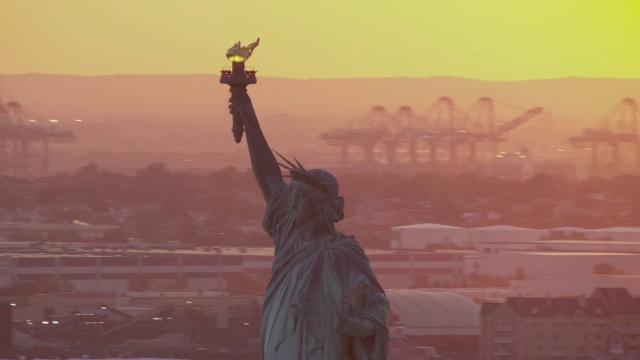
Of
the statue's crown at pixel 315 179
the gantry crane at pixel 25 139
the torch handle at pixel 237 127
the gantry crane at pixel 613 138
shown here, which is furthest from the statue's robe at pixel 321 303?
the gantry crane at pixel 613 138

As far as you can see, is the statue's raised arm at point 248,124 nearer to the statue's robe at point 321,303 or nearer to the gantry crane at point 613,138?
the statue's robe at point 321,303

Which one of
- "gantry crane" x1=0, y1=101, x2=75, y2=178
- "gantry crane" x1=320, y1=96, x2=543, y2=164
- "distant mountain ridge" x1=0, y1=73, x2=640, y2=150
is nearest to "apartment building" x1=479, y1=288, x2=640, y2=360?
"distant mountain ridge" x1=0, y1=73, x2=640, y2=150

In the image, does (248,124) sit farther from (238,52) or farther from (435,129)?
(435,129)

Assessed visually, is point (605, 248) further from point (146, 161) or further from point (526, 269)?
point (146, 161)

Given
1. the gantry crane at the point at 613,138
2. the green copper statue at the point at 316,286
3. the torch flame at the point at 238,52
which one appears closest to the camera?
the green copper statue at the point at 316,286

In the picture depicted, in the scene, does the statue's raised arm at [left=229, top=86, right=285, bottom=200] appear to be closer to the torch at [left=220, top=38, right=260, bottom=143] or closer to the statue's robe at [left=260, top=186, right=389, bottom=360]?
the torch at [left=220, top=38, right=260, bottom=143]

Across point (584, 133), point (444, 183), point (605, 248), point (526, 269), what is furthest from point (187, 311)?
point (584, 133)

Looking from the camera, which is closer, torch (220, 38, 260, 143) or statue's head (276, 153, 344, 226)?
statue's head (276, 153, 344, 226)
